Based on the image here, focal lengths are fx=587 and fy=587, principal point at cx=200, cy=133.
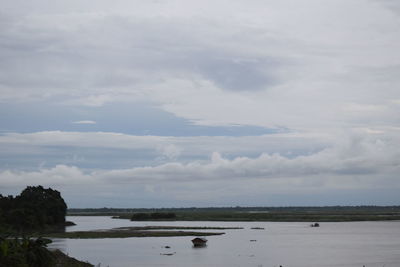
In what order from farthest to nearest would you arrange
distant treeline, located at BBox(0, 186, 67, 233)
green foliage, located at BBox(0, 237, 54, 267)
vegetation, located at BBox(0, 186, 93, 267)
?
distant treeline, located at BBox(0, 186, 67, 233) < vegetation, located at BBox(0, 186, 93, 267) < green foliage, located at BBox(0, 237, 54, 267)

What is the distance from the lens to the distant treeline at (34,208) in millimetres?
101812

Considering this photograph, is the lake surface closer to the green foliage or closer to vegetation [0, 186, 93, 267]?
vegetation [0, 186, 93, 267]

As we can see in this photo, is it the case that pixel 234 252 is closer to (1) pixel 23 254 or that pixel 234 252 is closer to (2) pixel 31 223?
(1) pixel 23 254

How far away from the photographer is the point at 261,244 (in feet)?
258

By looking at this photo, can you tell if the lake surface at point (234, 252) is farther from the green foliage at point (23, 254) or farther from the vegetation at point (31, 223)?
the green foliage at point (23, 254)

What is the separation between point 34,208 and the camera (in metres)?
115

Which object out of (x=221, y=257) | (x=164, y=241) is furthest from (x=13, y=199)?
(x=221, y=257)

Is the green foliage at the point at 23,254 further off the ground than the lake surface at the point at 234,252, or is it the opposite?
the green foliage at the point at 23,254

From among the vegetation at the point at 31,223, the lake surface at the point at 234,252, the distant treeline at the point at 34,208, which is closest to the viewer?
the vegetation at the point at 31,223

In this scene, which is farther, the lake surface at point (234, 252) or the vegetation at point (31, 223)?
the lake surface at point (234, 252)

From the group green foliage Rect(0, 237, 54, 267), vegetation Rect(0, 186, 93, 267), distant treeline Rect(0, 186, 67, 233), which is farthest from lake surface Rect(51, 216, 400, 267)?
distant treeline Rect(0, 186, 67, 233)

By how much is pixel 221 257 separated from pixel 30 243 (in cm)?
2787

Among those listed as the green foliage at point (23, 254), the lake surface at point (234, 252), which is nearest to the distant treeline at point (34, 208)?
the lake surface at point (234, 252)

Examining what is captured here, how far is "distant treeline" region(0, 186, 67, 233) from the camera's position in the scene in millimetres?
101812
